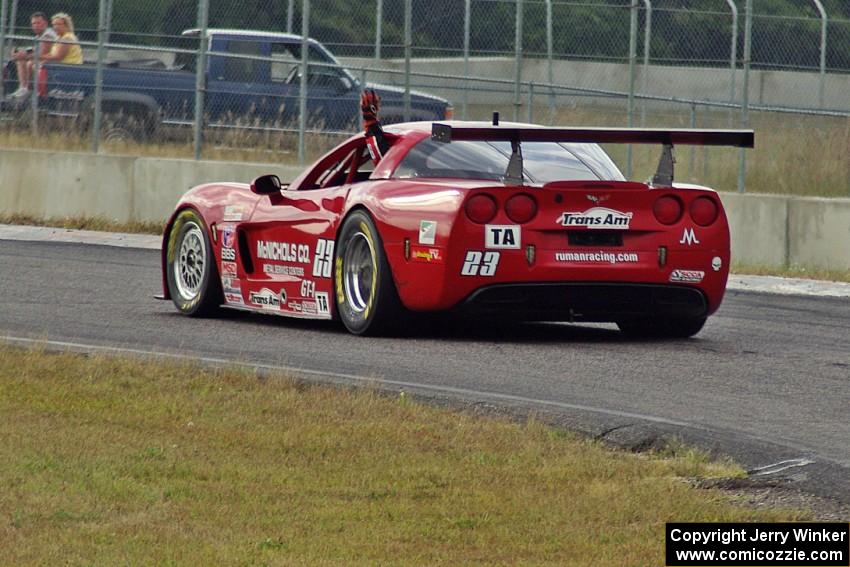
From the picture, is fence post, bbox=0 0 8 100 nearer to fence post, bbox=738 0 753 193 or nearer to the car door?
fence post, bbox=738 0 753 193

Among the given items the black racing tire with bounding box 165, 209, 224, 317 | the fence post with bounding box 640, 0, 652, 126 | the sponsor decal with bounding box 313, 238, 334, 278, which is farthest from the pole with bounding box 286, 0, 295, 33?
the sponsor decal with bounding box 313, 238, 334, 278

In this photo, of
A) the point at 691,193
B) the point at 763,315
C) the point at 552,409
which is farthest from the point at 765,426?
the point at 763,315

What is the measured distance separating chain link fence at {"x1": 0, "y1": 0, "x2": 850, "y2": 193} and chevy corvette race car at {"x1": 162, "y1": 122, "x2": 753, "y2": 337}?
8626 millimetres

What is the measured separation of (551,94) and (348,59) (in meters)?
2.47

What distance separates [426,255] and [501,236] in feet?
1.32

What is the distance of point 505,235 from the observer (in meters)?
9.57

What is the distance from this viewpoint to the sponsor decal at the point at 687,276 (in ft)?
32.6

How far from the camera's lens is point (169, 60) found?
69.8 feet

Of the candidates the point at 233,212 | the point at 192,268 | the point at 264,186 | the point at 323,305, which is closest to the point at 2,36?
the point at 192,268

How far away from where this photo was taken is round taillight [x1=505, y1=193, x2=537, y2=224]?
31.4ft

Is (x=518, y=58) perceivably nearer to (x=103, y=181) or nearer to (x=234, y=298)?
(x=103, y=181)

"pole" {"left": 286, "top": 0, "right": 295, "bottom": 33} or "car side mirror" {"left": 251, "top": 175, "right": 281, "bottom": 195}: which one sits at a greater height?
"pole" {"left": 286, "top": 0, "right": 295, "bottom": 33}

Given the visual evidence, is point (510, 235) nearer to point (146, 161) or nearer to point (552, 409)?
point (552, 409)

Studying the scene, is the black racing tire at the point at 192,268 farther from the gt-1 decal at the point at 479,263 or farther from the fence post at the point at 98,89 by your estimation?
the fence post at the point at 98,89
